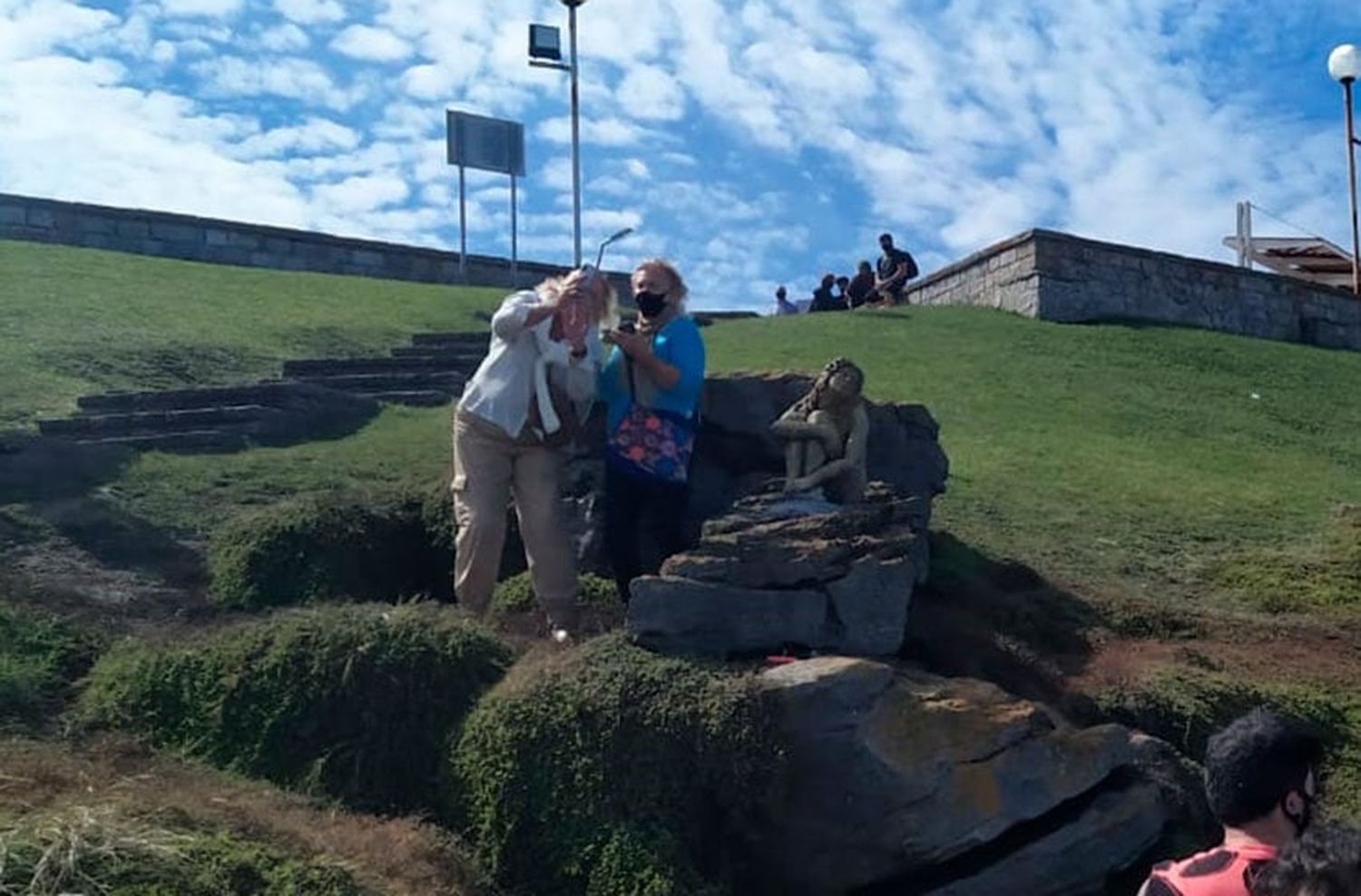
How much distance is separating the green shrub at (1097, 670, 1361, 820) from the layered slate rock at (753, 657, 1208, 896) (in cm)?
109

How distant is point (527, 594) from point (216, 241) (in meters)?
17.5

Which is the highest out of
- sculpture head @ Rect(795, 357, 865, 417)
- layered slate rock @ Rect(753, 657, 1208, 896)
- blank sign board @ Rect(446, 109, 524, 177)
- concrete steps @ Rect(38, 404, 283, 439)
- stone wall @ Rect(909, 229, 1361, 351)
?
blank sign board @ Rect(446, 109, 524, 177)

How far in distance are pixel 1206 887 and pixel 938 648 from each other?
443 cm

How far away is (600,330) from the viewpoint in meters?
7.46

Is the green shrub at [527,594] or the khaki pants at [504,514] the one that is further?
the green shrub at [527,594]

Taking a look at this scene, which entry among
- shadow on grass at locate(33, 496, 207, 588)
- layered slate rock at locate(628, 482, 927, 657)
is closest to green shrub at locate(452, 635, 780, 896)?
layered slate rock at locate(628, 482, 927, 657)

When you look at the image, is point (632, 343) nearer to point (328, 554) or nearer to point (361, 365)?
point (328, 554)

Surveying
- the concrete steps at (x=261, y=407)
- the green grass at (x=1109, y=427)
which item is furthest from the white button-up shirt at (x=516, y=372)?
the concrete steps at (x=261, y=407)

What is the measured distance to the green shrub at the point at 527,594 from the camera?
7961mm

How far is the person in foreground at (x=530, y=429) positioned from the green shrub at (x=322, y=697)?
71 cm

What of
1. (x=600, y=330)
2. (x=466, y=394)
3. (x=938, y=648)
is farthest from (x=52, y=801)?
(x=938, y=648)

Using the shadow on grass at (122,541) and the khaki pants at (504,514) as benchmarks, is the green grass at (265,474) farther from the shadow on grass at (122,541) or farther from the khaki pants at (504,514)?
the khaki pants at (504,514)

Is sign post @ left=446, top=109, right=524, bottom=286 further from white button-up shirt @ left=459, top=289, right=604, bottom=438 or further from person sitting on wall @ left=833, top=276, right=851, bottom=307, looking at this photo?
white button-up shirt @ left=459, top=289, right=604, bottom=438

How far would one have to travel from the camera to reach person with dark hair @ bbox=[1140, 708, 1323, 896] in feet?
11.0
